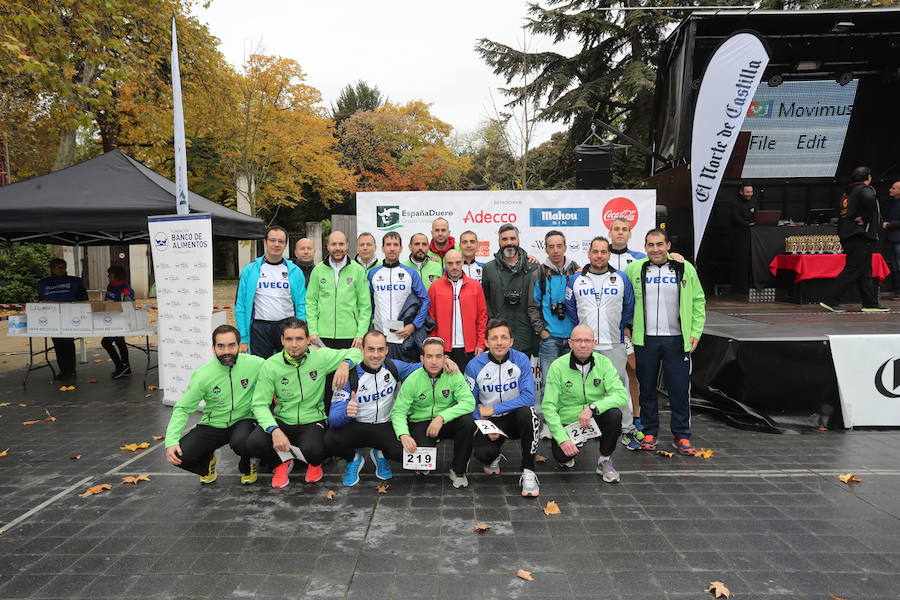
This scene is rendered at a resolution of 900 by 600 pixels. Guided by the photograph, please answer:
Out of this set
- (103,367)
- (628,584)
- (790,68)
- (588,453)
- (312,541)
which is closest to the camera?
(628,584)

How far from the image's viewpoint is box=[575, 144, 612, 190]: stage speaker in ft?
31.3

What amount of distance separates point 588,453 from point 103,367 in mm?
7809

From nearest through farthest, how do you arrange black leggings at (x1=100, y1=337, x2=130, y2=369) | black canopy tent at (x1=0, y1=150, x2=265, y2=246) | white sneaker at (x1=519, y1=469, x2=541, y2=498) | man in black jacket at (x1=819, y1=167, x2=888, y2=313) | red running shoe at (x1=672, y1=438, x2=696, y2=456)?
white sneaker at (x1=519, y1=469, x2=541, y2=498) → red running shoe at (x1=672, y1=438, x2=696, y2=456) → black canopy tent at (x1=0, y1=150, x2=265, y2=246) → man in black jacket at (x1=819, y1=167, x2=888, y2=313) → black leggings at (x1=100, y1=337, x2=130, y2=369)

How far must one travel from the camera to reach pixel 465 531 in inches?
134

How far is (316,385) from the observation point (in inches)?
172

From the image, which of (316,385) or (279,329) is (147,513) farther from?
(279,329)

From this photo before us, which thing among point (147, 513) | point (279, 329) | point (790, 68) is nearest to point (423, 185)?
point (790, 68)

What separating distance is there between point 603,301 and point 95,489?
4.17 metres

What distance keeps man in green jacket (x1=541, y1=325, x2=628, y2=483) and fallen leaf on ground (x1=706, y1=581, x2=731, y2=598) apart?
1.39m

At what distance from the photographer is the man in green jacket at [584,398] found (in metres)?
4.20

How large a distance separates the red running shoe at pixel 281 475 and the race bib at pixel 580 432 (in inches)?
83.8

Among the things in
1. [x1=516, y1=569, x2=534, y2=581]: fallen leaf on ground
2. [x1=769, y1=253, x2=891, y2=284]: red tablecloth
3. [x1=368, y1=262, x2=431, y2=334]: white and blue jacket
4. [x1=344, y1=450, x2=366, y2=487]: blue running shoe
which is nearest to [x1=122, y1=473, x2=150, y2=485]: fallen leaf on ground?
[x1=344, y1=450, x2=366, y2=487]: blue running shoe

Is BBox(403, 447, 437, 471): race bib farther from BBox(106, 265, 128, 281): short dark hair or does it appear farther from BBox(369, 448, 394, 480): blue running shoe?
BBox(106, 265, 128, 281): short dark hair

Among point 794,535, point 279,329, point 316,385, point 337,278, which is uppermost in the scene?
point 337,278
